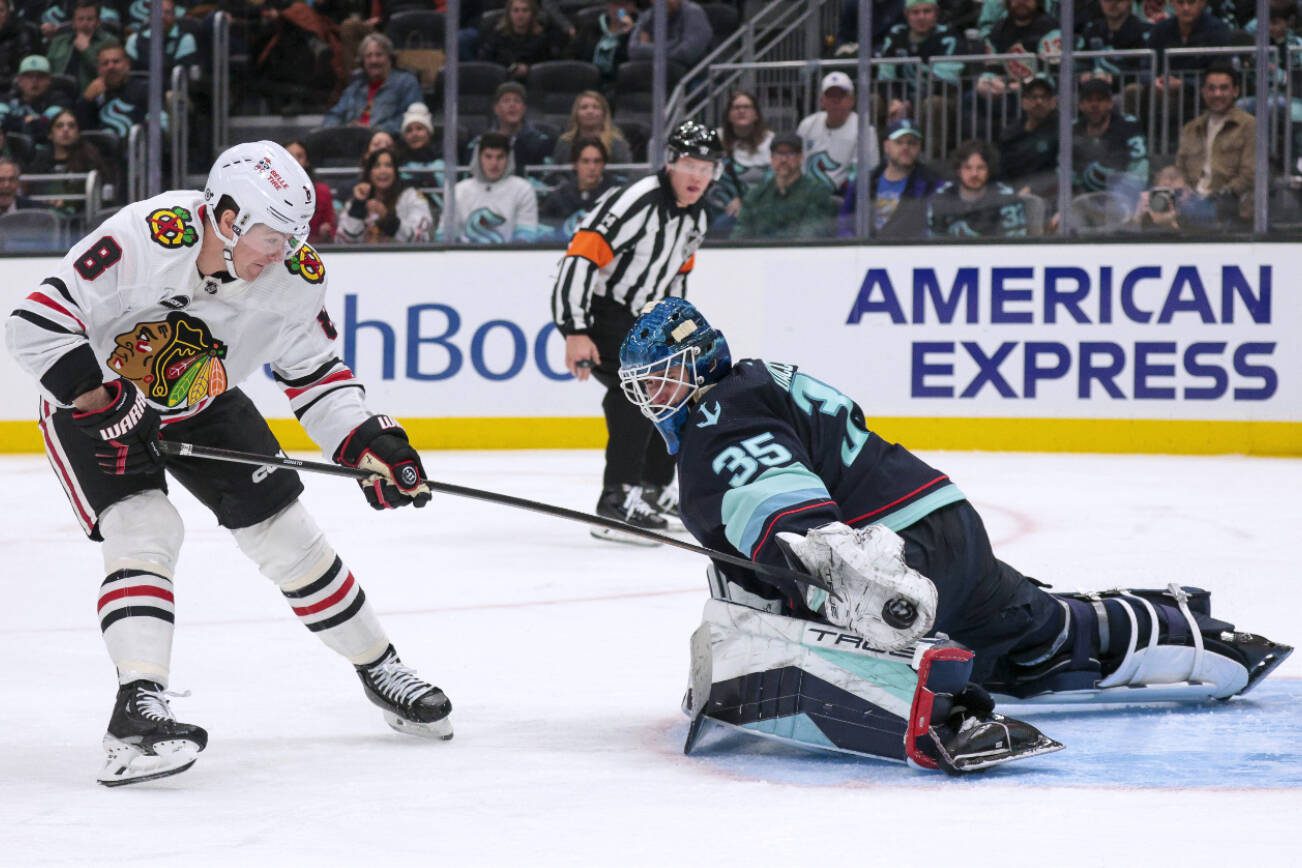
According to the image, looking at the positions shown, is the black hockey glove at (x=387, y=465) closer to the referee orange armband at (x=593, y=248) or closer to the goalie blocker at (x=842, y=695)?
the goalie blocker at (x=842, y=695)

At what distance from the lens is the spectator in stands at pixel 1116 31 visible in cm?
867

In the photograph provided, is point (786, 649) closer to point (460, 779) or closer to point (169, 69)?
point (460, 779)

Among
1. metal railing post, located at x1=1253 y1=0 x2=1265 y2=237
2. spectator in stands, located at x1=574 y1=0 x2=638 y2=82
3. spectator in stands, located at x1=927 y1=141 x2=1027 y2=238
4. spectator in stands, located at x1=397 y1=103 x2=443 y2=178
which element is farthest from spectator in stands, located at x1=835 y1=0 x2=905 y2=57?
spectator in stands, located at x1=397 y1=103 x2=443 y2=178

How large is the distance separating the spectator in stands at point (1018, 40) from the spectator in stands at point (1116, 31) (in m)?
0.15

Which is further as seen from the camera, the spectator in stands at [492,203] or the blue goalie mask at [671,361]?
the spectator in stands at [492,203]

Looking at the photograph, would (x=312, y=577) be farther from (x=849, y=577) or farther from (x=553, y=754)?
(x=849, y=577)

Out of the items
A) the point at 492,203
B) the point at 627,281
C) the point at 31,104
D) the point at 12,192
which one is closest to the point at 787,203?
the point at 492,203

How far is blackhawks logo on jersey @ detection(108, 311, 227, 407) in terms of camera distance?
10.5ft

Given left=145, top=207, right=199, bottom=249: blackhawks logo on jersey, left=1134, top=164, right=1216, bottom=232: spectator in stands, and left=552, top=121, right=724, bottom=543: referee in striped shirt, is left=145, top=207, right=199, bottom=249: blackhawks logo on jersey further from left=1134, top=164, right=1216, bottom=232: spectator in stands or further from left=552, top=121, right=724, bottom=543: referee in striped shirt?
left=1134, top=164, right=1216, bottom=232: spectator in stands

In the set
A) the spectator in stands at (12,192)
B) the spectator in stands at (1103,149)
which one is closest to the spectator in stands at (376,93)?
the spectator in stands at (12,192)

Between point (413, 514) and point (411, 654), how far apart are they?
9.06 feet

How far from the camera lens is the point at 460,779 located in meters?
2.96

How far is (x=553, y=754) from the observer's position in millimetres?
3117

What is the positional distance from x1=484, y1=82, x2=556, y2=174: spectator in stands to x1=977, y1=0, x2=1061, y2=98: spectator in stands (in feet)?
7.02
